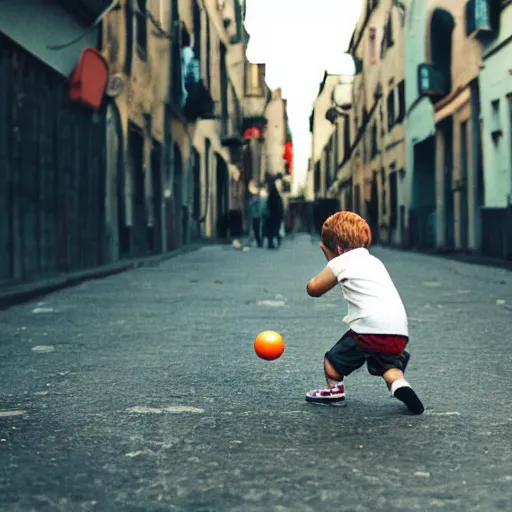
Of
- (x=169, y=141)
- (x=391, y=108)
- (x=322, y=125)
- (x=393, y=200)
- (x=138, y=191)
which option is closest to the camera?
(x=138, y=191)

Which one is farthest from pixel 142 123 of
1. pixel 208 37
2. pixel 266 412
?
pixel 266 412

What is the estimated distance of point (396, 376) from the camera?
345cm

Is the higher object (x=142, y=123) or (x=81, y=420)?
(x=142, y=123)

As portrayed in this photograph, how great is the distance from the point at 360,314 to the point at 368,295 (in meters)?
0.08

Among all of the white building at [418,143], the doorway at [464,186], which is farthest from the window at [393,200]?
the doorway at [464,186]

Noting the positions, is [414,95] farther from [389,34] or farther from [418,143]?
[389,34]

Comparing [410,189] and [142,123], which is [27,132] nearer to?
[142,123]

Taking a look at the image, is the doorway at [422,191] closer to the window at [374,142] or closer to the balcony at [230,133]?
the window at [374,142]

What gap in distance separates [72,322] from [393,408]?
364 centimetres

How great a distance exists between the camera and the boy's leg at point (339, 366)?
3568 mm

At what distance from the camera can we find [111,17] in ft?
47.2

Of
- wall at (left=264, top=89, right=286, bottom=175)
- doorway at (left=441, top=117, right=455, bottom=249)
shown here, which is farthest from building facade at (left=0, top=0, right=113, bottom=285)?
wall at (left=264, top=89, right=286, bottom=175)

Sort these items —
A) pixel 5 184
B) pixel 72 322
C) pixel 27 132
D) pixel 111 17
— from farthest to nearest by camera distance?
pixel 111 17
pixel 27 132
pixel 5 184
pixel 72 322

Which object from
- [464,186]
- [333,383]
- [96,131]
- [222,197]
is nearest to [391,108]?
[222,197]
